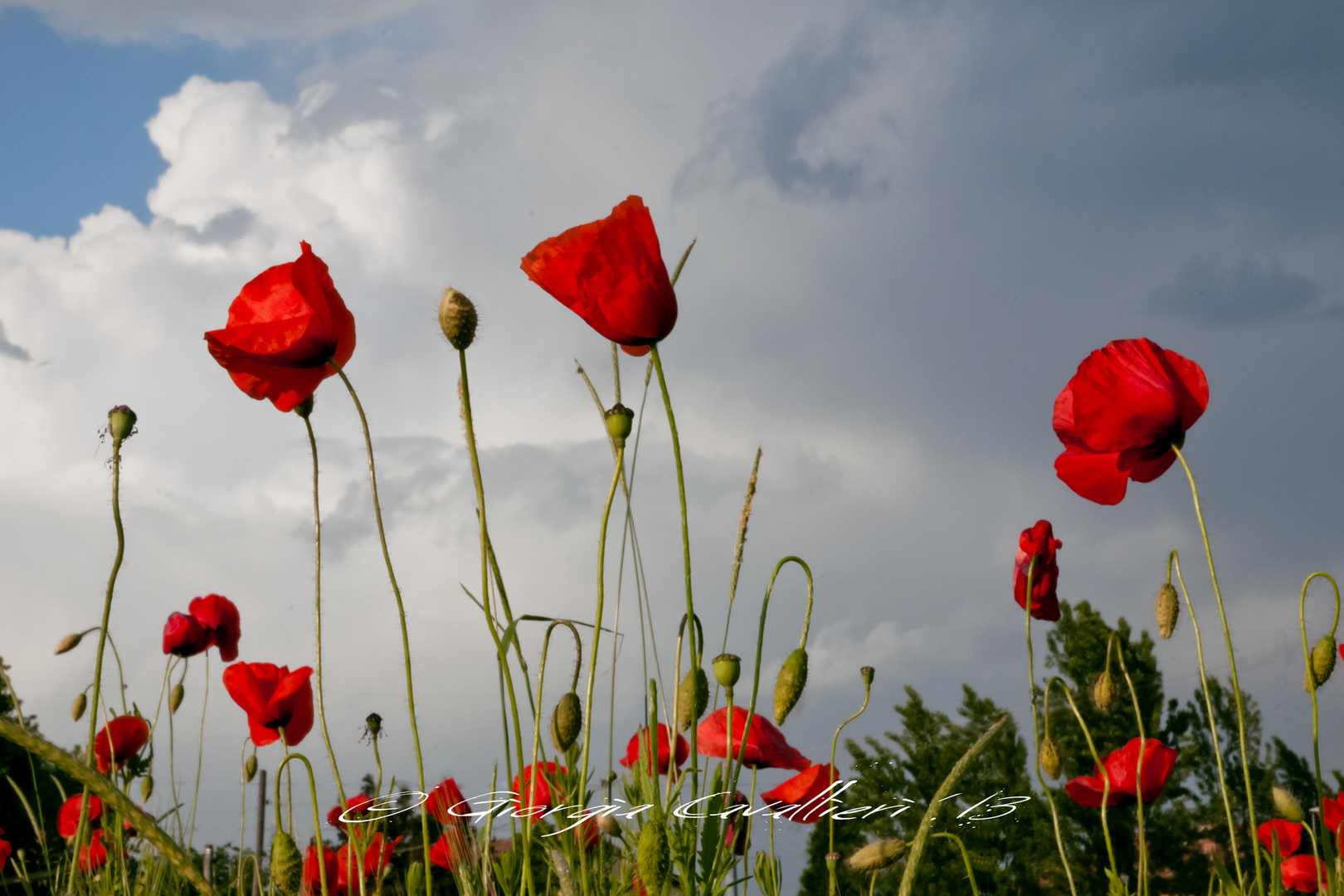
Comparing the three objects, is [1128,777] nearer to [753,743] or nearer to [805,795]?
[805,795]

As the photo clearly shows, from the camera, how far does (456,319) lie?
134 centimetres

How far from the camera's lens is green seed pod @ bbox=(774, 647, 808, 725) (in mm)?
1455

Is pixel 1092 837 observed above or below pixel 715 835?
below

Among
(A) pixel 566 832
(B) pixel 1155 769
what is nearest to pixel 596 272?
(A) pixel 566 832

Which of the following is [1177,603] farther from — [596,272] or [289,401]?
[289,401]

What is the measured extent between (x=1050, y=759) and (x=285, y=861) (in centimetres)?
160

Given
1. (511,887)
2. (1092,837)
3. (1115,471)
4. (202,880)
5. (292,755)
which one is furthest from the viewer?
(1092,837)

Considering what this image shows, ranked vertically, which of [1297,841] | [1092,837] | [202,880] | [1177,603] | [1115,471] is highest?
[1115,471]

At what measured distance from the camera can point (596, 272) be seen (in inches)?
50.0

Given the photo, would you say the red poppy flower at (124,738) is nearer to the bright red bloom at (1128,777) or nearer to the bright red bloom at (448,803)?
the bright red bloom at (448,803)

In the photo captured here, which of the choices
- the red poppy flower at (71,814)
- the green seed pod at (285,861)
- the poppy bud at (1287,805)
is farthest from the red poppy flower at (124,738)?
the poppy bud at (1287,805)

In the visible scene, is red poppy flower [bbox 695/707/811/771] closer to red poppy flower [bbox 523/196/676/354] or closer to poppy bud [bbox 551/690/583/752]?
poppy bud [bbox 551/690/583/752]

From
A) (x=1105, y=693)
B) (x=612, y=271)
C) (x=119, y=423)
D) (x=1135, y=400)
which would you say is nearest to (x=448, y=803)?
(x=119, y=423)

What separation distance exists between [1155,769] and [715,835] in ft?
5.59
